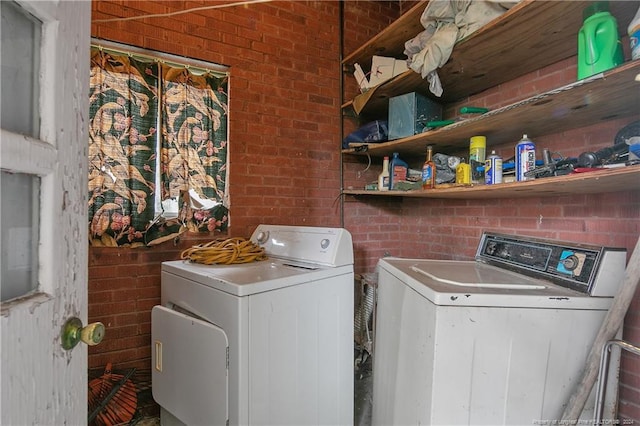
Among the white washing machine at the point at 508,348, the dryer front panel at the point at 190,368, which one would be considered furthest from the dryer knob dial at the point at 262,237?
the white washing machine at the point at 508,348

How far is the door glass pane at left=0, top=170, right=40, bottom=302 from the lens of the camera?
607 millimetres

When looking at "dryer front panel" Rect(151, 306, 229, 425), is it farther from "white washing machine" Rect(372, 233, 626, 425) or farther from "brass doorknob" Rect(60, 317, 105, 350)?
"white washing machine" Rect(372, 233, 626, 425)

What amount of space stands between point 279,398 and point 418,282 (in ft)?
2.59

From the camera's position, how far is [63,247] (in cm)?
70

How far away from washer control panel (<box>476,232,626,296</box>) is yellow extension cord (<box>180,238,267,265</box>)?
49.7 inches

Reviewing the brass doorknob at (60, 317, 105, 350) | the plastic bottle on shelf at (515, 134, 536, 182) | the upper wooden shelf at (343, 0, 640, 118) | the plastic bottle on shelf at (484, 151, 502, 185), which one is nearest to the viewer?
the brass doorknob at (60, 317, 105, 350)

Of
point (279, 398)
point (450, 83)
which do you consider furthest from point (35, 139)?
point (450, 83)

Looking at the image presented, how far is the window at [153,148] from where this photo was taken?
204cm

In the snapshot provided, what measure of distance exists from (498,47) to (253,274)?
165cm

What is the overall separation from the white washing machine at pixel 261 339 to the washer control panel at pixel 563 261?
783 mm

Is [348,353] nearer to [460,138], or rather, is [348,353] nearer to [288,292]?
[288,292]

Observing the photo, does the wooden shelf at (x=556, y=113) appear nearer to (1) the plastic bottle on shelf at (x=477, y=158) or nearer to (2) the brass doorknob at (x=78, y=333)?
(1) the plastic bottle on shelf at (x=477, y=158)

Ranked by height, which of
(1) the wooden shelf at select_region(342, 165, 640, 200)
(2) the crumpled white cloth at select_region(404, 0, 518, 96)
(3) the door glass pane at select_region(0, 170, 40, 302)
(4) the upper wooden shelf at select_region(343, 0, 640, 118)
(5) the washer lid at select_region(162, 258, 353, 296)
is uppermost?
(2) the crumpled white cloth at select_region(404, 0, 518, 96)

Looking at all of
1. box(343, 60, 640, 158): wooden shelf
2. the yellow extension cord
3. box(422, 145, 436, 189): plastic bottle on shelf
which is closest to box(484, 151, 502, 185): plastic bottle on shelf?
box(343, 60, 640, 158): wooden shelf
